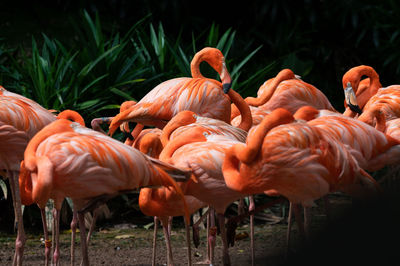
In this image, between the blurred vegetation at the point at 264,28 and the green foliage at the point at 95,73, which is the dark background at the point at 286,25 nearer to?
the blurred vegetation at the point at 264,28

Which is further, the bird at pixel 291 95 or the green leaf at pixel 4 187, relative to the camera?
the bird at pixel 291 95

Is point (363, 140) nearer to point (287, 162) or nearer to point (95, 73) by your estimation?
point (287, 162)

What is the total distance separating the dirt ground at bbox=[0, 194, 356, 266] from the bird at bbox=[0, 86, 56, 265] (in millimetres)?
765

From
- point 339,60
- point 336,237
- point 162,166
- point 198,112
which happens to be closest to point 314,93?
point 198,112

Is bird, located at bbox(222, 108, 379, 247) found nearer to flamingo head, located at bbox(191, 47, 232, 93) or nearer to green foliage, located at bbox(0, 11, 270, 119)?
flamingo head, located at bbox(191, 47, 232, 93)

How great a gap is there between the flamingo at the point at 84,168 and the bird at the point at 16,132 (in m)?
0.66

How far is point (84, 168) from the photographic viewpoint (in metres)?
2.74

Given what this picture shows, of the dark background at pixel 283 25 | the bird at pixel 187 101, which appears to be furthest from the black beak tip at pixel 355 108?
the dark background at pixel 283 25

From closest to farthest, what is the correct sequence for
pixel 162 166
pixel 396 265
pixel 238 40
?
pixel 396 265
pixel 162 166
pixel 238 40

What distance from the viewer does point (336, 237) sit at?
2.63ft

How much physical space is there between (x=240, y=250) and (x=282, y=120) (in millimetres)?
1814

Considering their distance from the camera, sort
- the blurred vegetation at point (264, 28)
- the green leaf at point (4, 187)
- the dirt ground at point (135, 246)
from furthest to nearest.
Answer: the blurred vegetation at point (264, 28)
the green leaf at point (4, 187)
the dirt ground at point (135, 246)

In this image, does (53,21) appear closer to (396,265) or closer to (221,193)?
(221,193)

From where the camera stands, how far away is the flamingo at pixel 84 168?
8.89ft
